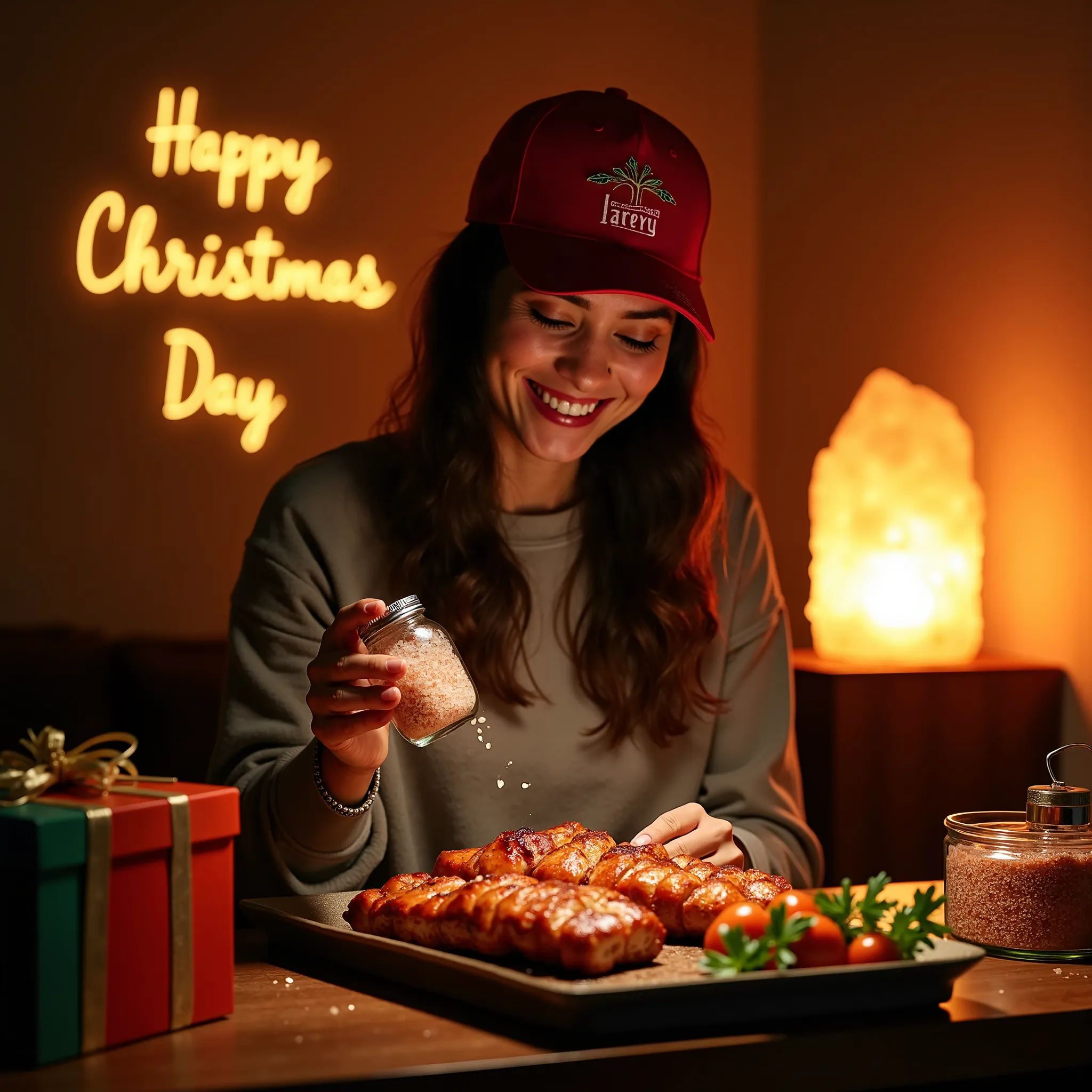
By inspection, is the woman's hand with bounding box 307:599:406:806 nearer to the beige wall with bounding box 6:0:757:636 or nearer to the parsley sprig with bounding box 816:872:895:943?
the parsley sprig with bounding box 816:872:895:943

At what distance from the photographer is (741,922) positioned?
3.41 feet

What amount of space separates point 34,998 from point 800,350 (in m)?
2.91

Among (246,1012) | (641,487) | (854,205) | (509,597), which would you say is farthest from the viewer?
(854,205)

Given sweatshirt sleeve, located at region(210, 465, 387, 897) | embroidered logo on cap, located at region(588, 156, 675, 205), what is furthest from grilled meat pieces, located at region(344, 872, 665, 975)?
embroidered logo on cap, located at region(588, 156, 675, 205)

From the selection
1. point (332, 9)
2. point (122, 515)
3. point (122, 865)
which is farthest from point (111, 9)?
point (122, 865)

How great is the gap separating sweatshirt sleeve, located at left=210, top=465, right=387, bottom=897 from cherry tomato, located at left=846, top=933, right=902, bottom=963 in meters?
0.64

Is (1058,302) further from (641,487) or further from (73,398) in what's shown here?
(73,398)

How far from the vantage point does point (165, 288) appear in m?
3.48

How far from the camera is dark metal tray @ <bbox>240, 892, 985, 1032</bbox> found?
3.07ft

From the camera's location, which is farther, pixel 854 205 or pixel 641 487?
pixel 854 205

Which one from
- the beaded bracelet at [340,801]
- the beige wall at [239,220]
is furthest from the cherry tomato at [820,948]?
the beige wall at [239,220]

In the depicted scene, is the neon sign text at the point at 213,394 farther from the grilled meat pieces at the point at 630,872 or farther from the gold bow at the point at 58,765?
the gold bow at the point at 58,765

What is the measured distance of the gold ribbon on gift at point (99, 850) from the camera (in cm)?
92

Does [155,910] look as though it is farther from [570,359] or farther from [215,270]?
[215,270]
